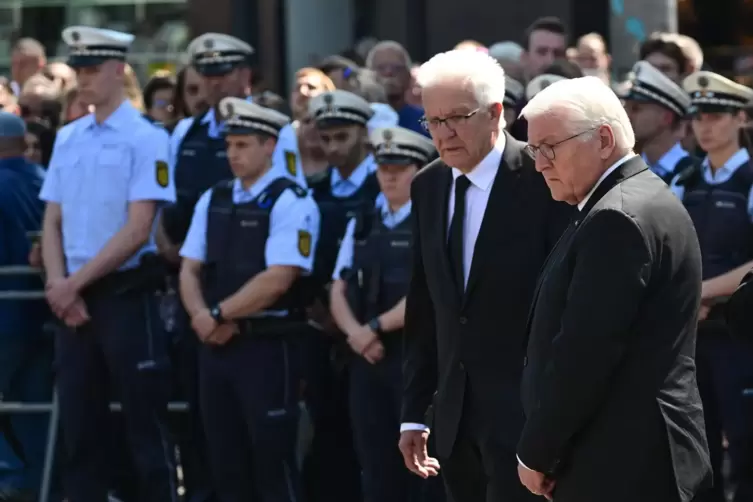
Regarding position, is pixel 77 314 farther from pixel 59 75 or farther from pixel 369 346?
pixel 59 75

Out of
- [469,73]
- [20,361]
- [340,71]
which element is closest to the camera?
[469,73]

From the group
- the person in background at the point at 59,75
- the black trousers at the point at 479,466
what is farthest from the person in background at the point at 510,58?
the black trousers at the point at 479,466

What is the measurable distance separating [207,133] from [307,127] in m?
0.56

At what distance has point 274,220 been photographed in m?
6.80

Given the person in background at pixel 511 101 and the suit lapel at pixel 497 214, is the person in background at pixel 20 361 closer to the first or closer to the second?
the person in background at pixel 511 101

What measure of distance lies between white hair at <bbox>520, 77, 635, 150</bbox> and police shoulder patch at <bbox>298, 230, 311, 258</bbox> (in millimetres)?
2927

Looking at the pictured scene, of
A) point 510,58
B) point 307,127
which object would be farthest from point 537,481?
point 510,58

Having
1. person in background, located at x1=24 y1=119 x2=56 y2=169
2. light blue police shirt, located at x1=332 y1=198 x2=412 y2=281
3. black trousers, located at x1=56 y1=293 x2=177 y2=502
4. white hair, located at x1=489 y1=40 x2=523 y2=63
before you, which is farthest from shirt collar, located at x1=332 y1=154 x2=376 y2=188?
person in background, located at x1=24 y1=119 x2=56 y2=169

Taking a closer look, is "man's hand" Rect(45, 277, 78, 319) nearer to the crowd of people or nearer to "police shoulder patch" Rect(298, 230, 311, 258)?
the crowd of people

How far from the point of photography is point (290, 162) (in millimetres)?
7168

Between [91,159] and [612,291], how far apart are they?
3.81m

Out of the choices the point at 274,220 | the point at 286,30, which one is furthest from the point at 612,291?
the point at 286,30

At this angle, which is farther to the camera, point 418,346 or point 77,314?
point 77,314

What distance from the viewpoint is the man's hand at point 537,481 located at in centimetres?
398
